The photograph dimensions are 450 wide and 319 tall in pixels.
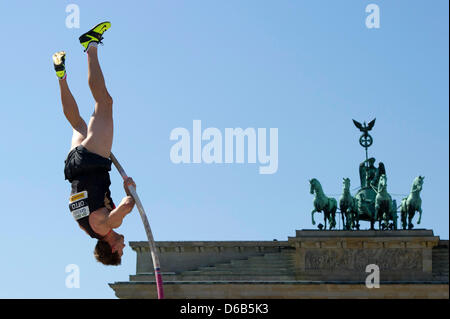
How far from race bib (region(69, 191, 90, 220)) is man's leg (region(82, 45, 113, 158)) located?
0.35 meters

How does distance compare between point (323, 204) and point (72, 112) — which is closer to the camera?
point (72, 112)

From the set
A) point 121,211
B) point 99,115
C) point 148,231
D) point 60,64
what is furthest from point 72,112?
point 148,231

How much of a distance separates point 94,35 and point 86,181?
109 centimetres

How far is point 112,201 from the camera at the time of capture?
27.5 feet

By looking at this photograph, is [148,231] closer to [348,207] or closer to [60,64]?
[60,64]

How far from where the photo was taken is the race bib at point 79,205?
8.07 m

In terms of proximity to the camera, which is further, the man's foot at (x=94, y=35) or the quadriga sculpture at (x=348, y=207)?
the quadriga sculpture at (x=348, y=207)

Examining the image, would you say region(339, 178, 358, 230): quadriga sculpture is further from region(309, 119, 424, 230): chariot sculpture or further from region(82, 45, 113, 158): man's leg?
region(82, 45, 113, 158): man's leg

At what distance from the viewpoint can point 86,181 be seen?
322 inches

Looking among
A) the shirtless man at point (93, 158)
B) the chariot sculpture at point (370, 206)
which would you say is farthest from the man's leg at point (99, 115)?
the chariot sculpture at point (370, 206)

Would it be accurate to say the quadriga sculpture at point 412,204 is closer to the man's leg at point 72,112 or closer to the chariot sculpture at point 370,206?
the chariot sculpture at point 370,206

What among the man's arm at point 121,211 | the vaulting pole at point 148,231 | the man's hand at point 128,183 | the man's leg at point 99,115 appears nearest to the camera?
the vaulting pole at point 148,231
